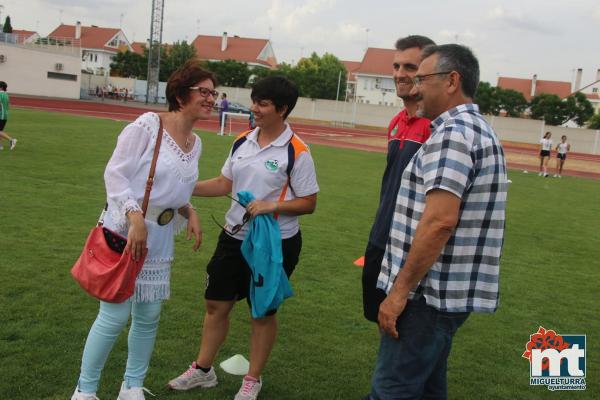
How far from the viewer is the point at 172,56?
62656mm

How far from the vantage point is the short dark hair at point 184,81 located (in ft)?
10.7

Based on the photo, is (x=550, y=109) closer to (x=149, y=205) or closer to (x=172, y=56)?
(x=172, y=56)

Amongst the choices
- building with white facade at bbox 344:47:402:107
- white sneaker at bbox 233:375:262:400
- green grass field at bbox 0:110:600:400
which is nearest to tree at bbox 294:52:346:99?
building with white facade at bbox 344:47:402:107

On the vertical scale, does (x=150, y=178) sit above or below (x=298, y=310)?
above

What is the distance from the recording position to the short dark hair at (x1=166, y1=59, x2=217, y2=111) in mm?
3268

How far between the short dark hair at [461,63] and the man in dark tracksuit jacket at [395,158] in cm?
51

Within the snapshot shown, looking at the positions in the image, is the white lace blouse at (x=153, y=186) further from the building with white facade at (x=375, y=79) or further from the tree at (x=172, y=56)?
the building with white facade at (x=375, y=79)

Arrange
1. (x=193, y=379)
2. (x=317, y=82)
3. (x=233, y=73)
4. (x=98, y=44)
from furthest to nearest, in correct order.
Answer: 1. (x=98, y=44)
2. (x=317, y=82)
3. (x=233, y=73)
4. (x=193, y=379)

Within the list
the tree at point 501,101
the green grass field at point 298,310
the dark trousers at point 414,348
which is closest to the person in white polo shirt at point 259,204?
the green grass field at point 298,310

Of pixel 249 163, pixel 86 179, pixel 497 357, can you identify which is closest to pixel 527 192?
pixel 86 179

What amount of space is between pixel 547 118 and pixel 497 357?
53260mm

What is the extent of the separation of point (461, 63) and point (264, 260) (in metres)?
1.61

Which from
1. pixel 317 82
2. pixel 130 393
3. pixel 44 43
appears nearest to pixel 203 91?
pixel 130 393

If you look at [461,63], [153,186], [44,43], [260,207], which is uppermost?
[44,43]
